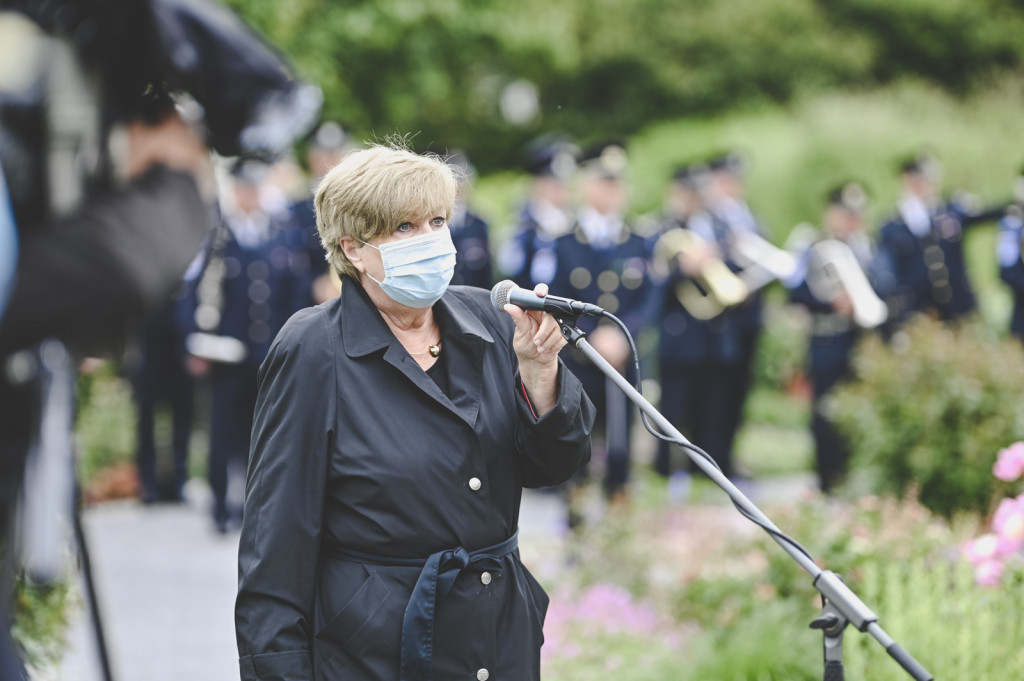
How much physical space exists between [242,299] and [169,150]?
8339mm

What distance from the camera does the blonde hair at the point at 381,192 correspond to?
319 cm

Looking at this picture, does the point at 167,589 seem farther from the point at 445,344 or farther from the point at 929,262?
the point at 929,262

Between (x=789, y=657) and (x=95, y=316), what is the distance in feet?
12.7

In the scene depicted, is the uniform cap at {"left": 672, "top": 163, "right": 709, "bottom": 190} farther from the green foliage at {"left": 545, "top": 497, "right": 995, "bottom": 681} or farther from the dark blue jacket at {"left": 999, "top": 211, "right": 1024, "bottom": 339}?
the green foliage at {"left": 545, "top": 497, "right": 995, "bottom": 681}

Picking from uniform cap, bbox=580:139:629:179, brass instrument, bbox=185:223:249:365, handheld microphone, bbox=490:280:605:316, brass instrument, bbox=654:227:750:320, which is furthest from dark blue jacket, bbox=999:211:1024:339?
handheld microphone, bbox=490:280:605:316

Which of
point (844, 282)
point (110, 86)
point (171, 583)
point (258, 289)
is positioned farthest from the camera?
point (844, 282)

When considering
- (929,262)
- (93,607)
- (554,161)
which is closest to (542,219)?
(554,161)

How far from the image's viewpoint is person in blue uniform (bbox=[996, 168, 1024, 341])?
34.3 ft

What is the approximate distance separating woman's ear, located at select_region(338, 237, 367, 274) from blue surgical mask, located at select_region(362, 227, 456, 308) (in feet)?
0.19

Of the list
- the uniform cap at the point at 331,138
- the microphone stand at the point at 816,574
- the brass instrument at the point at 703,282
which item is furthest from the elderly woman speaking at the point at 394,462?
the uniform cap at the point at 331,138

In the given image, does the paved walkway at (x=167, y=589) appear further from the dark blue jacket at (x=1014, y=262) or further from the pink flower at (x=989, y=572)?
the dark blue jacket at (x=1014, y=262)

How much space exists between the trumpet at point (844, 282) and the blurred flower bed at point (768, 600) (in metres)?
3.25

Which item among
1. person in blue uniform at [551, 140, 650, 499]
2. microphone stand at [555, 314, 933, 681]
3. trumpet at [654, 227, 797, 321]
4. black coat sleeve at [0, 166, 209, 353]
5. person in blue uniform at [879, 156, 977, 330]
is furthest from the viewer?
person in blue uniform at [879, 156, 977, 330]

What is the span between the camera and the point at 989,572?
181 inches
